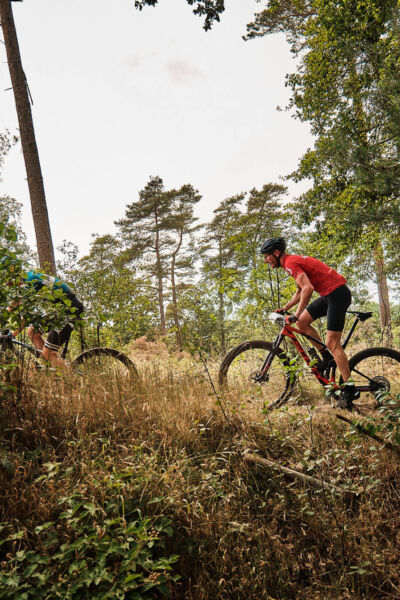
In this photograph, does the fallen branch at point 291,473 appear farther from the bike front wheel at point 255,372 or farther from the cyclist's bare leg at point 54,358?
the cyclist's bare leg at point 54,358

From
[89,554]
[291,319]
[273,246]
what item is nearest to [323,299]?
[291,319]

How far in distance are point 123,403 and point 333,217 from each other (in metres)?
7.66

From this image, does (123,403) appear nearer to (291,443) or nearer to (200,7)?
(291,443)

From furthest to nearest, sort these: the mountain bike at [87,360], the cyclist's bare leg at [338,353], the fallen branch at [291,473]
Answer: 1. the cyclist's bare leg at [338,353]
2. the mountain bike at [87,360]
3. the fallen branch at [291,473]

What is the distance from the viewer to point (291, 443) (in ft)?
9.98

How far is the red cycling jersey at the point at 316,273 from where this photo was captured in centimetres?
409

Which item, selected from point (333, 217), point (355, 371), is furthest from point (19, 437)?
point (333, 217)

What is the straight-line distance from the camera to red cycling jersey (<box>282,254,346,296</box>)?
161 inches

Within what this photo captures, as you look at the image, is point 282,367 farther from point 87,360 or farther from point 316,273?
point 87,360

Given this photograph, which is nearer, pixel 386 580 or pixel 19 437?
pixel 386 580

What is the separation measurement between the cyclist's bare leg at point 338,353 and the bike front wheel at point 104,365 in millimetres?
2363

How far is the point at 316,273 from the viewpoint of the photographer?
13.6 feet

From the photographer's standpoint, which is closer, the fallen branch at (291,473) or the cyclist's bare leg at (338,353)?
the fallen branch at (291,473)

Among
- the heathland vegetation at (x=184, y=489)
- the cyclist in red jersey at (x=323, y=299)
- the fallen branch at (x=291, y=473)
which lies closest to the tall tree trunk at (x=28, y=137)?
the heathland vegetation at (x=184, y=489)
